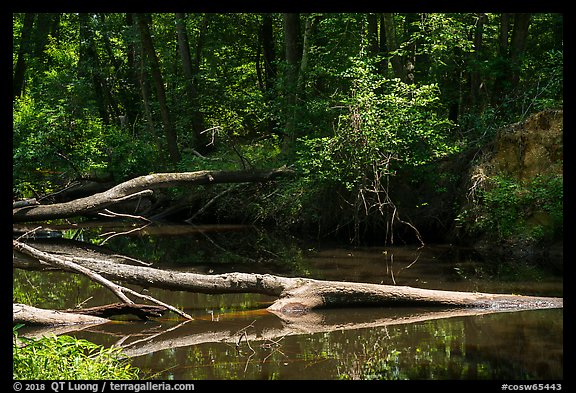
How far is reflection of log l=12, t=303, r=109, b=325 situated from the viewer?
910cm

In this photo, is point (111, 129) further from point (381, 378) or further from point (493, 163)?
point (381, 378)

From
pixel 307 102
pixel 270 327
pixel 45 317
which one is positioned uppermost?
pixel 307 102

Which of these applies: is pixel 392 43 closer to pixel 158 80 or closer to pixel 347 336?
pixel 158 80

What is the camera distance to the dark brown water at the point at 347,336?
7.14 m

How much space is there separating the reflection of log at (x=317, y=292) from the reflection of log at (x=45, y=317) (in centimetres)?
89

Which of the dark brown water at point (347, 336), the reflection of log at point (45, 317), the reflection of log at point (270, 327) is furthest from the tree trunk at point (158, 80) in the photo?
the reflection of log at point (270, 327)

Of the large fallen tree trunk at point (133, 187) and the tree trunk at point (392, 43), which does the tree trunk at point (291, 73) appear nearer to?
the large fallen tree trunk at point (133, 187)

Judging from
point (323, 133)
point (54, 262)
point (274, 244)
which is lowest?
point (274, 244)

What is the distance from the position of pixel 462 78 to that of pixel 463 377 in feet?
57.0

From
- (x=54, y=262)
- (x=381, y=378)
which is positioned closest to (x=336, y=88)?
(x=54, y=262)

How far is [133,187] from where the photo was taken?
57.3 feet

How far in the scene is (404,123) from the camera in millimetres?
16172

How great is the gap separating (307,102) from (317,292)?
9348 millimetres

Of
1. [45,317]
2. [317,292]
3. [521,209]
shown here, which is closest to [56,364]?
[45,317]
